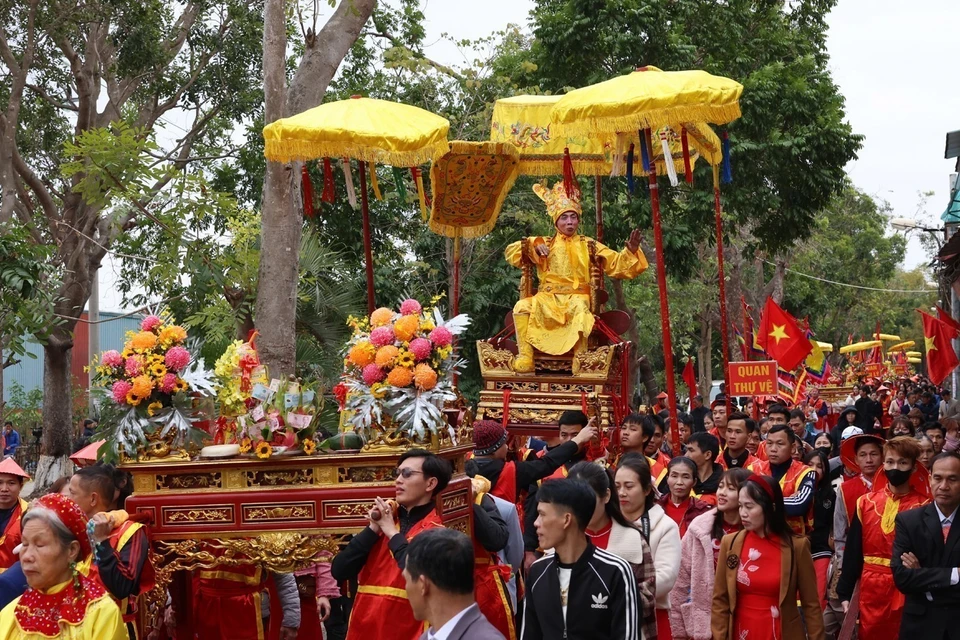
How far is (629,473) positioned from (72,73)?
51.7 feet

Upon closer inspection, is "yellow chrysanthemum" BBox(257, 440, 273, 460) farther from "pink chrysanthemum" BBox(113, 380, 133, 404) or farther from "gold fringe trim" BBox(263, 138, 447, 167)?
"gold fringe trim" BBox(263, 138, 447, 167)

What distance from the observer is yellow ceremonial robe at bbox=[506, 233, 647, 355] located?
42.7ft

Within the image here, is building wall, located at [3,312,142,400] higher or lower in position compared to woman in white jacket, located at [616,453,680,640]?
higher

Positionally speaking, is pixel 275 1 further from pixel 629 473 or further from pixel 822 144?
pixel 822 144

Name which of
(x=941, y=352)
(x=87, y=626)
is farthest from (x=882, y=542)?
(x=941, y=352)

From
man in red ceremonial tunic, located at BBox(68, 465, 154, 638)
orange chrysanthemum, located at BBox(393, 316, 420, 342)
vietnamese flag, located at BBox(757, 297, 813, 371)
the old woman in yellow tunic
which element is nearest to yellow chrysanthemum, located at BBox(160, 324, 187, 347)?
man in red ceremonial tunic, located at BBox(68, 465, 154, 638)

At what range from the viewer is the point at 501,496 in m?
7.02

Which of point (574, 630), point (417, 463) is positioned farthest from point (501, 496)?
point (574, 630)

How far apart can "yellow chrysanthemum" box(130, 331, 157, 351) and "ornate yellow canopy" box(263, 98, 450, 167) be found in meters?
4.69

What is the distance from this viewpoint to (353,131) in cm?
1073

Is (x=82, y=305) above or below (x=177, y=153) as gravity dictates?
below

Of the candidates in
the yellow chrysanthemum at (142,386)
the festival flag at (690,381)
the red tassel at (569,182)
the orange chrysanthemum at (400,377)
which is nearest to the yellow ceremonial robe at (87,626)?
the yellow chrysanthemum at (142,386)

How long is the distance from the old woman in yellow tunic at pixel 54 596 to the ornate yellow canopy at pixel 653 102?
7.64 metres

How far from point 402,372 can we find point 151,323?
142cm
